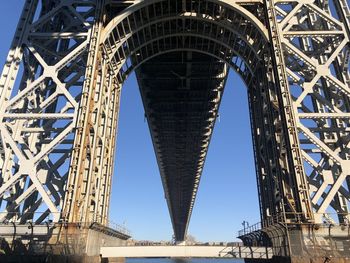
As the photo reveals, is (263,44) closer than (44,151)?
No

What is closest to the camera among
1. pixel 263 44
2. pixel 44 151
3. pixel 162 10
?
pixel 44 151

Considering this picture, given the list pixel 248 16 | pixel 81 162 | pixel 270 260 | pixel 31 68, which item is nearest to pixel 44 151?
pixel 81 162

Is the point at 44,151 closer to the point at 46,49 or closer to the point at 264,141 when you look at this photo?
the point at 46,49

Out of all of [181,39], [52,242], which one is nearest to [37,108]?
[52,242]

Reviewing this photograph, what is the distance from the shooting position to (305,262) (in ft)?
49.0

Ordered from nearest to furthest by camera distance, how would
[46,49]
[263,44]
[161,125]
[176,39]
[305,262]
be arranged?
[305,262]
[46,49]
[263,44]
[176,39]
[161,125]

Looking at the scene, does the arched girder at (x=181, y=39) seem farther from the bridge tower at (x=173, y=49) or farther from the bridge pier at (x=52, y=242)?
the bridge pier at (x=52, y=242)

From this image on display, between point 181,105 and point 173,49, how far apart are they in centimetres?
1849

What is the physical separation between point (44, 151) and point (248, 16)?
15987 millimetres

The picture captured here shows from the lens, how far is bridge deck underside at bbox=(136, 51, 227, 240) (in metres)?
38.9

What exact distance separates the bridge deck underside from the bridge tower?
288 inches

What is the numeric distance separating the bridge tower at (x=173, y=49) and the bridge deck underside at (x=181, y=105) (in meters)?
7.31

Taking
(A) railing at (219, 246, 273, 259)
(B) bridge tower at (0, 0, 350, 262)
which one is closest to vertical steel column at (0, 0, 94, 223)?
(B) bridge tower at (0, 0, 350, 262)

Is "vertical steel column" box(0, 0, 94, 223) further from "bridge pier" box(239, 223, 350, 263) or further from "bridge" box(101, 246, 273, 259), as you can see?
"bridge pier" box(239, 223, 350, 263)
